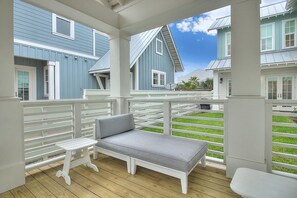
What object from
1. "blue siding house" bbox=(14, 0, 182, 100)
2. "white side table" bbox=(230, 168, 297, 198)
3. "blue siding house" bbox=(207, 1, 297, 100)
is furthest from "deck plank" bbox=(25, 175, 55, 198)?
"blue siding house" bbox=(207, 1, 297, 100)

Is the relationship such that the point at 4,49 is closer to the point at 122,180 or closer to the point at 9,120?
the point at 9,120

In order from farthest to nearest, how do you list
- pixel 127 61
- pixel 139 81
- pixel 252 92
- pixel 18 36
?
1. pixel 139 81
2. pixel 18 36
3. pixel 127 61
4. pixel 252 92

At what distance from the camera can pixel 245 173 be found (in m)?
1.78

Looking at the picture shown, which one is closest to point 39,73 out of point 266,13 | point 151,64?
point 151,64

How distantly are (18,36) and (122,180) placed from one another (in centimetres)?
542

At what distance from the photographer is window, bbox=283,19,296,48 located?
23.0 feet

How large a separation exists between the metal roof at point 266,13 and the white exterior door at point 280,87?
275 centimetres

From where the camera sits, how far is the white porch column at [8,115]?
6.46 feet

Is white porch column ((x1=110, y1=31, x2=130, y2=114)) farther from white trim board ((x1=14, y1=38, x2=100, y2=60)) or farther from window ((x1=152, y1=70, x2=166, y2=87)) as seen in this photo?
window ((x1=152, y1=70, x2=166, y2=87))

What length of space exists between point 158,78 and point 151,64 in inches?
34.9

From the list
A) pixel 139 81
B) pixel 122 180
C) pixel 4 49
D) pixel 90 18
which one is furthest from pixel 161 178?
pixel 139 81

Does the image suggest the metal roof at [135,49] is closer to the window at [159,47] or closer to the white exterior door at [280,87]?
the window at [159,47]

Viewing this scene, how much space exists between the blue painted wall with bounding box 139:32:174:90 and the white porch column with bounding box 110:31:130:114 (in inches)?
131

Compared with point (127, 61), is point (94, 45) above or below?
above
